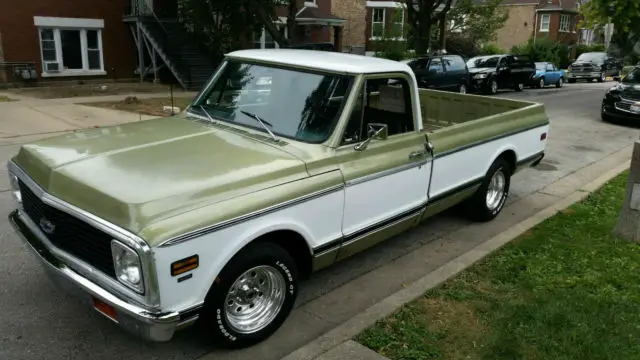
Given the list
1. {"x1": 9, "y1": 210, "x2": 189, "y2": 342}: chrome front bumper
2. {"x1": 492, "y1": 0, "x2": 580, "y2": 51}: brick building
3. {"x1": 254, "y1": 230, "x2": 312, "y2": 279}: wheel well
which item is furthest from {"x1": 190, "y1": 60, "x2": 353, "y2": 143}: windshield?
{"x1": 492, "y1": 0, "x2": 580, "y2": 51}: brick building

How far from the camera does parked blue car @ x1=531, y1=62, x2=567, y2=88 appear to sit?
89.4 ft

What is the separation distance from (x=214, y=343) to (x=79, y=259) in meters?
1.08

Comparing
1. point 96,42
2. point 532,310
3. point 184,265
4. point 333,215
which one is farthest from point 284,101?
point 96,42

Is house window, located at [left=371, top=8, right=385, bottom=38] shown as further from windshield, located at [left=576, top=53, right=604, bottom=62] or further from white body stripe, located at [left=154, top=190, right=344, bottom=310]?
white body stripe, located at [left=154, top=190, right=344, bottom=310]

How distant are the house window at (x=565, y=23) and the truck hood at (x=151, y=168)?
59728mm

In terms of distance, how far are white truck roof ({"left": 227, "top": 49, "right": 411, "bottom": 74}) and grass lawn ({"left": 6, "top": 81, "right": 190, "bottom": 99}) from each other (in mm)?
14326

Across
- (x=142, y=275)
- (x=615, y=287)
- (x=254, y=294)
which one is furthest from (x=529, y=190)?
(x=142, y=275)

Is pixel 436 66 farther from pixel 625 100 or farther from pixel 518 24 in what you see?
pixel 518 24

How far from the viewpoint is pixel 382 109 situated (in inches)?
210

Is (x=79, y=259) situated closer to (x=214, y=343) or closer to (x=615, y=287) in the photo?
(x=214, y=343)

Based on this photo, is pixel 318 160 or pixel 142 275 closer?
pixel 142 275

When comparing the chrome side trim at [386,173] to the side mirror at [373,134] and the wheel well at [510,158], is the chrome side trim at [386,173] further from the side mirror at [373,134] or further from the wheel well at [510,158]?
the wheel well at [510,158]

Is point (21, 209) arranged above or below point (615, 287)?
above

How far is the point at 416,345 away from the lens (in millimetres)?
3689
